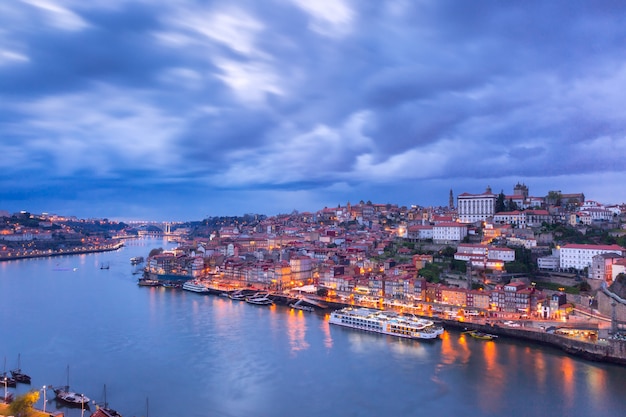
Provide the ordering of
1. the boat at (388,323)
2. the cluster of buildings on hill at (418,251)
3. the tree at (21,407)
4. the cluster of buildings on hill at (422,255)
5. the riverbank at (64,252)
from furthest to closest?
the riverbank at (64,252) → the cluster of buildings on hill at (418,251) → the cluster of buildings on hill at (422,255) → the boat at (388,323) → the tree at (21,407)

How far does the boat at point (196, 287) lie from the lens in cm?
2050

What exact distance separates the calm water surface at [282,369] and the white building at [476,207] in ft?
37.2

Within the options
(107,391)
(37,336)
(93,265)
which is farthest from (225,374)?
(93,265)

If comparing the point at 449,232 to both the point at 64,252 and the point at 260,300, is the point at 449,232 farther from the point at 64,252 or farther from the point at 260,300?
the point at 64,252

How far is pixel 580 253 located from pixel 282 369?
11.0 m

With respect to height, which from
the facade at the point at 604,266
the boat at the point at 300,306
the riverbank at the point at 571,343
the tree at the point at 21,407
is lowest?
the boat at the point at 300,306

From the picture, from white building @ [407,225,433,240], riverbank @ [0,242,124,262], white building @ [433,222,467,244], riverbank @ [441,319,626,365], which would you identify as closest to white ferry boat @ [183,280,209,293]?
white building @ [407,225,433,240]

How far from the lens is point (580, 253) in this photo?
15.5 metres

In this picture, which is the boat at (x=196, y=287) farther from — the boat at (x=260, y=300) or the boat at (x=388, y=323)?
the boat at (x=388, y=323)

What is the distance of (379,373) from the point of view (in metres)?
9.61

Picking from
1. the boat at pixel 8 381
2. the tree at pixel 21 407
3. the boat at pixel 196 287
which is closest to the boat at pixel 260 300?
the boat at pixel 196 287

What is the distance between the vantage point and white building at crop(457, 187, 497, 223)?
2272 cm

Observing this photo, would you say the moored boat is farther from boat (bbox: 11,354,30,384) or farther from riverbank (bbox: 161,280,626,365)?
riverbank (bbox: 161,280,626,365)

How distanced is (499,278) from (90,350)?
12.0 metres
